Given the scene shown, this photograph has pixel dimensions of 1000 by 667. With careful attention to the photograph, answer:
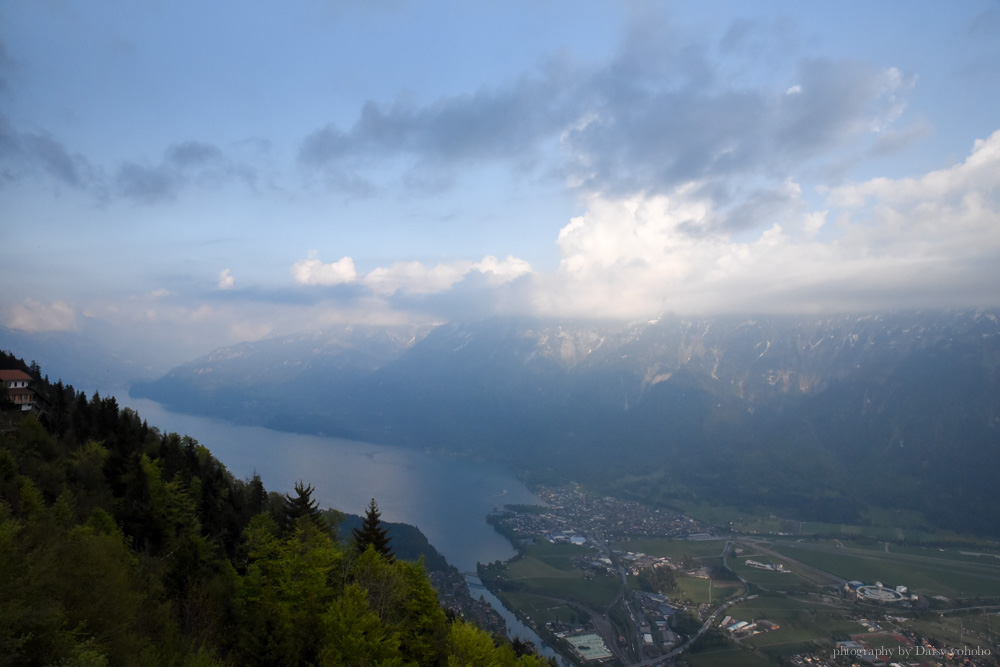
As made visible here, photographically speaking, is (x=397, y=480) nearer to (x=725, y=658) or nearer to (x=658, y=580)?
(x=658, y=580)

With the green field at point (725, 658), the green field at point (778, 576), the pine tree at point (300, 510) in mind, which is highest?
the pine tree at point (300, 510)

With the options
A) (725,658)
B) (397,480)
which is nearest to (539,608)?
(725,658)

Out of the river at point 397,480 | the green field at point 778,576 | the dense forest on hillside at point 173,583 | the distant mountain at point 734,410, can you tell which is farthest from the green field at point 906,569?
the dense forest on hillside at point 173,583

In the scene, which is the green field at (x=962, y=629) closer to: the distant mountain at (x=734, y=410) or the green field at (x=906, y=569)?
the green field at (x=906, y=569)

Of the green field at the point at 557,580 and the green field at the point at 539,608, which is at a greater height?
the green field at the point at 539,608

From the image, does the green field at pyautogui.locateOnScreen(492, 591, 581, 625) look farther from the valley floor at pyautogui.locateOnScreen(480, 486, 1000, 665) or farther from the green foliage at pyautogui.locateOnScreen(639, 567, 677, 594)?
the green foliage at pyautogui.locateOnScreen(639, 567, 677, 594)
